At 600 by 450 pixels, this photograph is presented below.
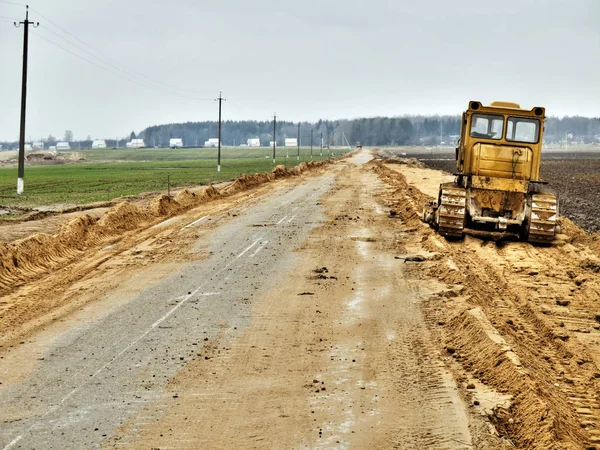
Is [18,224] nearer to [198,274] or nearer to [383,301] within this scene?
[198,274]

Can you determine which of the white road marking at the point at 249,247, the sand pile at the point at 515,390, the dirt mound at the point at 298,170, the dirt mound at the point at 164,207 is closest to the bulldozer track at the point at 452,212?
the white road marking at the point at 249,247

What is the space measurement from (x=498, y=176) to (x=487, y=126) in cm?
153

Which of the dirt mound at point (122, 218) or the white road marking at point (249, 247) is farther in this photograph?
the dirt mound at point (122, 218)

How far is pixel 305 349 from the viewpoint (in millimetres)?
11898

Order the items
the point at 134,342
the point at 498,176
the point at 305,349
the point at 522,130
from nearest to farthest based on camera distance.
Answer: the point at 305,349
the point at 134,342
the point at 498,176
the point at 522,130

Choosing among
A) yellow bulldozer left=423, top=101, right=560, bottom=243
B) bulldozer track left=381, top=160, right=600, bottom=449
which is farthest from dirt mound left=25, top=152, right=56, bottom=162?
bulldozer track left=381, top=160, right=600, bottom=449

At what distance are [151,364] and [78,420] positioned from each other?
2.16 meters

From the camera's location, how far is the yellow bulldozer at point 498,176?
23.1 metres

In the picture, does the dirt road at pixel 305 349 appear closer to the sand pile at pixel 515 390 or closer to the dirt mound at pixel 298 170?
the sand pile at pixel 515 390

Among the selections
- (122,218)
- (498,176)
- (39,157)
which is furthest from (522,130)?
(39,157)

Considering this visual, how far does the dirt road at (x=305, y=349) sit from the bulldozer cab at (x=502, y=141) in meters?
2.75

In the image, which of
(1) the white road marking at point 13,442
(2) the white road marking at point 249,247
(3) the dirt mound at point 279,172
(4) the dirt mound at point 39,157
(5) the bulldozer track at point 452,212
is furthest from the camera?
(4) the dirt mound at point 39,157

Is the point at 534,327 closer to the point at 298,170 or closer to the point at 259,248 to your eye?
the point at 259,248

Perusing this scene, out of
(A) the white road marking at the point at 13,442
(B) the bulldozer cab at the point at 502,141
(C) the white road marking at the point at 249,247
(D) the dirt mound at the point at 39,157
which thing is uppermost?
(B) the bulldozer cab at the point at 502,141
